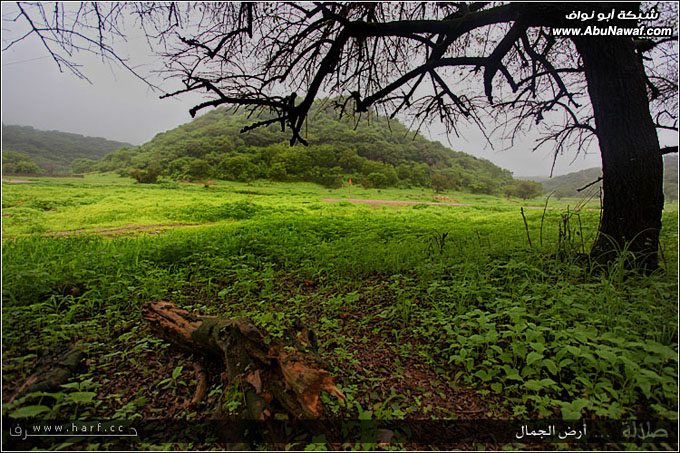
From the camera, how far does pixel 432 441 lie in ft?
4.60

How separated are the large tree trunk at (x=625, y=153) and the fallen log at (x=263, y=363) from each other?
3.29m

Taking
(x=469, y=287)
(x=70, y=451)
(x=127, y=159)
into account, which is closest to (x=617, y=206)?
(x=469, y=287)

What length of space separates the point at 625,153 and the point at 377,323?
317cm

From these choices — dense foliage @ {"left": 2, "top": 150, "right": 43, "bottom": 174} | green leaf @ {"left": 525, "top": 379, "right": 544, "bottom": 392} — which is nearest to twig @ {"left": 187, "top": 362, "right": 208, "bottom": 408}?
green leaf @ {"left": 525, "top": 379, "right": 544, "bottom": 392}

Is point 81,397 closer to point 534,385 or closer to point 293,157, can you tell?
point 534,385

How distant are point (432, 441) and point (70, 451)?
179 cm

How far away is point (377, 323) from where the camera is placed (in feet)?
8.34

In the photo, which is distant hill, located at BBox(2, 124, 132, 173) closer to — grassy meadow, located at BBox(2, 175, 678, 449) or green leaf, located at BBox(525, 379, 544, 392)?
grassy meadow, located at BBox(2, 175, 678, 449)

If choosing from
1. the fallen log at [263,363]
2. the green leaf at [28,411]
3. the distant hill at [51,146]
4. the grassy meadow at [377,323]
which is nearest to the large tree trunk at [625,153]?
the grassy meadow at [377,323]

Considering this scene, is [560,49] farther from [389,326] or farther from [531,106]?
[389,326]

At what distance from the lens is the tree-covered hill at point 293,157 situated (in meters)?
19.3

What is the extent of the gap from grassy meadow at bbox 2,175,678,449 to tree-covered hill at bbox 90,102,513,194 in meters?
9.67

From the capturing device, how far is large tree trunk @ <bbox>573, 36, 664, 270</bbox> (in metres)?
2.77

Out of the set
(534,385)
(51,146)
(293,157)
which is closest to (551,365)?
(534,385)
